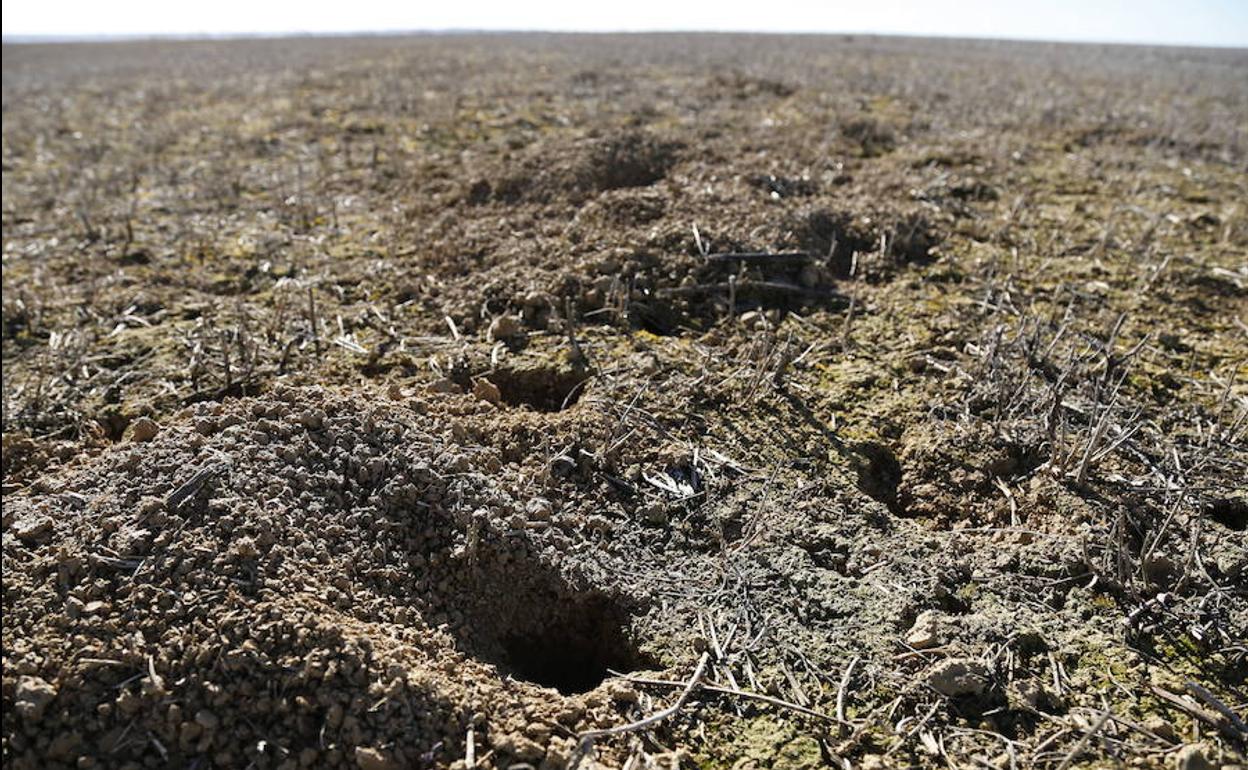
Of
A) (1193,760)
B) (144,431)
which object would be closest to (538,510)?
(144,431)

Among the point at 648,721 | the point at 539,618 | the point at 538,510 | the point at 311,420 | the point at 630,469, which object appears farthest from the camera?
the point at 630,469

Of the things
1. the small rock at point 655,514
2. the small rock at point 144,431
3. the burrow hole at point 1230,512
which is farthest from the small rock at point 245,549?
the burrow hole at point 1230,512

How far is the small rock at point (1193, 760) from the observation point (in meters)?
2.22

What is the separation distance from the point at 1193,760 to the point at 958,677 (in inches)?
23.4

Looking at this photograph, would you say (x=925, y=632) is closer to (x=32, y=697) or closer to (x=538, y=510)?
(x=538, y=510)

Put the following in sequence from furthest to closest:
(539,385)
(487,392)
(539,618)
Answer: (539,385)
(487,392)
(539,618)

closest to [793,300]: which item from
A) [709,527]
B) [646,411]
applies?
[646,411]

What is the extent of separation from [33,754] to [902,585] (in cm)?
260

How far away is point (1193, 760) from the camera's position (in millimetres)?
2229

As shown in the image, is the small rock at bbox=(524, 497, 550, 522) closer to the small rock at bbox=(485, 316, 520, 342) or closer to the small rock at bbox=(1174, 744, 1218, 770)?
the small rock at bbox=(485, 316, 520, 342)

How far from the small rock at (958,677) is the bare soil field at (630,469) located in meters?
0.02

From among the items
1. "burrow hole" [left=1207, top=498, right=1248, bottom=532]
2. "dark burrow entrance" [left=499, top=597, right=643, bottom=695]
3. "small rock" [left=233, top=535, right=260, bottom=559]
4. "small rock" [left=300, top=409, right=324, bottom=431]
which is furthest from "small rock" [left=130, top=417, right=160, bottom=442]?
"burrow hole" [left=1207, top=498, right=1248, bottom=532]

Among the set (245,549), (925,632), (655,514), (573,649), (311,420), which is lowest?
(573,649)

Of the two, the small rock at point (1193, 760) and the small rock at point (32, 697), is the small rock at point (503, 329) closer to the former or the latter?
the small rock at point (32, 697)
